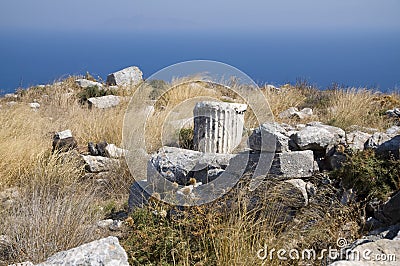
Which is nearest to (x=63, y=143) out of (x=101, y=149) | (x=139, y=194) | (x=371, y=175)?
(x=101, y=149)

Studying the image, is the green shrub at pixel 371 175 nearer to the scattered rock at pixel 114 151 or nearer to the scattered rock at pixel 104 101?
the scattered rock at pixel 114 151

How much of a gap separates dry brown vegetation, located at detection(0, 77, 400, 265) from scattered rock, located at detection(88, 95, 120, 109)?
492mm

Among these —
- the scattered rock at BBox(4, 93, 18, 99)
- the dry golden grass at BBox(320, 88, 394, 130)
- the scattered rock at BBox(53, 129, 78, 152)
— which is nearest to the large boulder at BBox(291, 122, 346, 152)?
the dry golden grass at BBox(320, 88, 394, 130)

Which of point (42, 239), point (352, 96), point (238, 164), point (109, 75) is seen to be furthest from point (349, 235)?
point (109, 75)

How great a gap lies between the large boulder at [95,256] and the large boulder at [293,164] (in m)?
2.40

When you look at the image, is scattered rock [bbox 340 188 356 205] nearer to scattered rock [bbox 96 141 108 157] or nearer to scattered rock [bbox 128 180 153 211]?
scattered rock [bbox 128 180 153 211]

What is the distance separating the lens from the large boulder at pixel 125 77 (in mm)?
14789

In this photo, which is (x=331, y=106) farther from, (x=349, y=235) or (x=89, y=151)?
(x=349, y=235)

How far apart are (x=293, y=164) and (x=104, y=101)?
759cm

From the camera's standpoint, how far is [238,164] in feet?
16.6

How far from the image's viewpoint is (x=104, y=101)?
1155 centimetres

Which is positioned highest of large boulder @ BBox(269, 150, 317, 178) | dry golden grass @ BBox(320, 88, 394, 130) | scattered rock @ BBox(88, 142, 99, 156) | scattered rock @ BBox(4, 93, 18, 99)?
dry golden grass @ BBox(320, 88, 394, 130)

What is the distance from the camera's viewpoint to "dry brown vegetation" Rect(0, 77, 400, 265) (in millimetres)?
3672

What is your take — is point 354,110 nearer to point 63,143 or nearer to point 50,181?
point 63,143
